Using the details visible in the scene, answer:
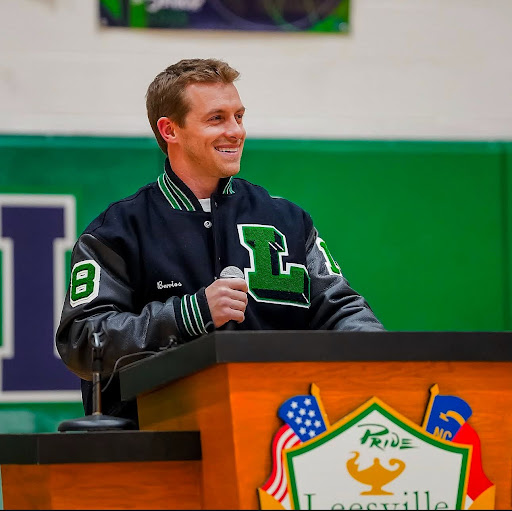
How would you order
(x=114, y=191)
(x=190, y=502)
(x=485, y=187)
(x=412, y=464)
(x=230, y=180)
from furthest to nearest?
(x=485, y=187)
(x=114, y=191)
(x=230, y=180)
(x=190, y=502)
(x=412, y=464)

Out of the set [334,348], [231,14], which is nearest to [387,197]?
[231,14]

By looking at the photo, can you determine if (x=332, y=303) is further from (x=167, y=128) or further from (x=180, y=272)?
(x=167, y=128)

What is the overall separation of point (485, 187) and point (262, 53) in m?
1.03

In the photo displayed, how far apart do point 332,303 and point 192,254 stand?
13.7 inches

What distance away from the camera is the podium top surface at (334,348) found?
1.72 metres

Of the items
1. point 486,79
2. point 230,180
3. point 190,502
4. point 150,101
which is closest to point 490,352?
point 190,502

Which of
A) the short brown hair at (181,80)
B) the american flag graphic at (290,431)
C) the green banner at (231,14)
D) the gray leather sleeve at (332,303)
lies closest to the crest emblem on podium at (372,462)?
the american flag graphic at (290,431)

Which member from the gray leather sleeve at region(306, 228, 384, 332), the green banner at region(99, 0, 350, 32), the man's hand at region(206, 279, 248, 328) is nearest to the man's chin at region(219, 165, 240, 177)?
the gray leather sleeve at region(306, 228, 384, 332)

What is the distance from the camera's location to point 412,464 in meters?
1.74

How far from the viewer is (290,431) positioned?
1705 millimetres

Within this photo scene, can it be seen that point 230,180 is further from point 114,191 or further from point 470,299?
point 470,299

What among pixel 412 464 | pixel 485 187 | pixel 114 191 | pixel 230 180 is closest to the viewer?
pixel 412 464

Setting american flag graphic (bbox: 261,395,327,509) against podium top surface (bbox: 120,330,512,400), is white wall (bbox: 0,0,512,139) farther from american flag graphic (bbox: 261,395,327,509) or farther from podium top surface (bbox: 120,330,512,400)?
american flag graphic (bbox: 261,395,327,509)

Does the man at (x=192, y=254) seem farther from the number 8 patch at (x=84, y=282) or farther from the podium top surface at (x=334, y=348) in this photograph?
the podium top surface at (x=334, y=348)
